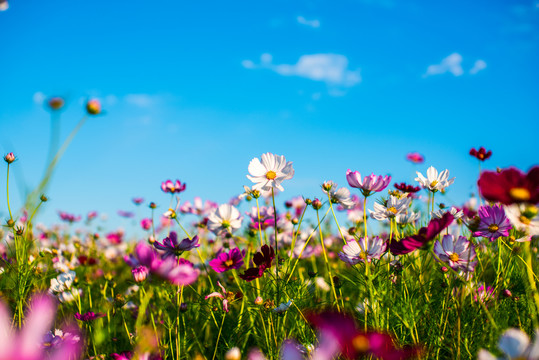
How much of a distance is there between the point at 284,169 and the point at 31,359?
3.24 feet

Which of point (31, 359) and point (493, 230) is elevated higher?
point (493, 230)

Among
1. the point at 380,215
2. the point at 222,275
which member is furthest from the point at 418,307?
the point at 222,275

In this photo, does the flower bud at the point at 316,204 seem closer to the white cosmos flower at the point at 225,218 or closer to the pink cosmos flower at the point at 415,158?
the white cosmos flower at the point at 225,218

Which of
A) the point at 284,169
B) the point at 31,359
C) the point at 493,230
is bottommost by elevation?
the point at 31,359

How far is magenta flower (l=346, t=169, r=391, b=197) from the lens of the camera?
3.63ft

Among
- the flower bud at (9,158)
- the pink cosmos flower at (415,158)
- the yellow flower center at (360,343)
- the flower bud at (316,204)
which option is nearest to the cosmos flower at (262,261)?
the flower bud at (316,204)

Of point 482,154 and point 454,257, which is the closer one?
point 454,257

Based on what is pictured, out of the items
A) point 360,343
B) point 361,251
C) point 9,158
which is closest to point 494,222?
point 361,251

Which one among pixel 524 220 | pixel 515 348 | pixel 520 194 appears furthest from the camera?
pixel 524 220

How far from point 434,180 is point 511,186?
77 cm

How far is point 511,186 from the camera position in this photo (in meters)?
0.68

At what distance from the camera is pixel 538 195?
636 millimetres

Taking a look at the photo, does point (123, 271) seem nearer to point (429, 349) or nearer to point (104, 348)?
point (104, 348)

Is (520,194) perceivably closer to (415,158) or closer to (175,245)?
(175,245)
